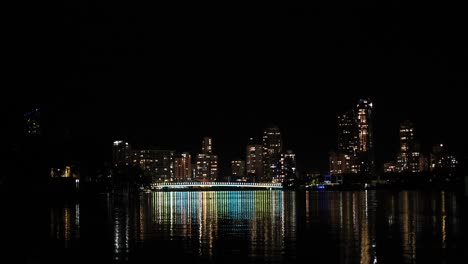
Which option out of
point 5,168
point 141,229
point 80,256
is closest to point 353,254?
point 80,256

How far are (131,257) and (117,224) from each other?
68.0 feet

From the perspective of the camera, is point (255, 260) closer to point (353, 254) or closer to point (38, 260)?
point (353, 254)

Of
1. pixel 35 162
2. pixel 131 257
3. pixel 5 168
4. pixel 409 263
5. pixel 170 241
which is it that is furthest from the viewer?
pixel 35 162

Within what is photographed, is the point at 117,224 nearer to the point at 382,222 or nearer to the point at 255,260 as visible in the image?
the point at 382,222

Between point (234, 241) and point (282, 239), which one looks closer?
point (234, 241)

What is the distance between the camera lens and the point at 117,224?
50594 millimetres

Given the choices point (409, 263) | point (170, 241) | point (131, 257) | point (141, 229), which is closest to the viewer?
point (409, 263)

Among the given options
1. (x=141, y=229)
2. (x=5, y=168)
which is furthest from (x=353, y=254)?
(x=5, y=168)

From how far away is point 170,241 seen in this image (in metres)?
37.6

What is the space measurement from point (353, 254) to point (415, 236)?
30.5 feet

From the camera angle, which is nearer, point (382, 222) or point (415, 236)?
point (415, 236)

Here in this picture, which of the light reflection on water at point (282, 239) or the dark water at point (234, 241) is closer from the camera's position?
the dark water at point (234, 241)

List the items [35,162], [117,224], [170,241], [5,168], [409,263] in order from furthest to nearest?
[35,162], [5,168], [117,224], [170,241], [409,263]

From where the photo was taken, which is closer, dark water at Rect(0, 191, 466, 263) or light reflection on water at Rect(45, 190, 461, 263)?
dark water at Rect(0, 191, 466, 263)
